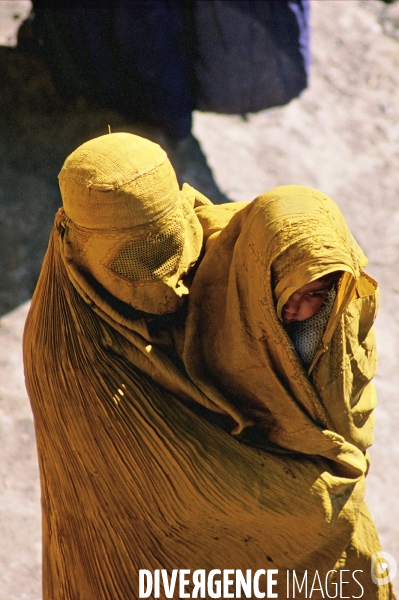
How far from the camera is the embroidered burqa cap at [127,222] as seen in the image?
197 centimetres

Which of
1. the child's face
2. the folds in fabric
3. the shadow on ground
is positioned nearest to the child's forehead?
the child's face

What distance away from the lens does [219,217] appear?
7.67ft

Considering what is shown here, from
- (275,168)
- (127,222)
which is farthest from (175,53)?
(127,222)

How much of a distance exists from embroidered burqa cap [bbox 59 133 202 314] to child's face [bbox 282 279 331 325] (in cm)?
34

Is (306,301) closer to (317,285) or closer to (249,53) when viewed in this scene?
(317,285)

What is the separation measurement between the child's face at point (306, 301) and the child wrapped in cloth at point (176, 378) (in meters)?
0.03

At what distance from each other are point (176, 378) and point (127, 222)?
17.9 inches

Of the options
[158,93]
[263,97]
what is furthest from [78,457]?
[263,97]

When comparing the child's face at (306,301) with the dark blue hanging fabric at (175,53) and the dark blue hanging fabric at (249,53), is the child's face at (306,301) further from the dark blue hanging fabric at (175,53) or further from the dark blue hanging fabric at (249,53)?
the dark blue hanging fabric at (249,53)

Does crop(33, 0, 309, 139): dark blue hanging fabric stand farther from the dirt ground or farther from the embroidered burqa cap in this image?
the embroidered burqa cap

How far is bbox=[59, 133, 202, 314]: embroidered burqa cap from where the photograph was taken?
1.97m

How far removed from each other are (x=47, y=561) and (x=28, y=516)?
45.7 inches

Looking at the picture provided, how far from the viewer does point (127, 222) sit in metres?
1.99

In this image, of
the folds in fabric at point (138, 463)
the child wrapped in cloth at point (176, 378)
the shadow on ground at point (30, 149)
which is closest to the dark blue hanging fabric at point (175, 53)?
the shadow on ground at point (30, 149)
